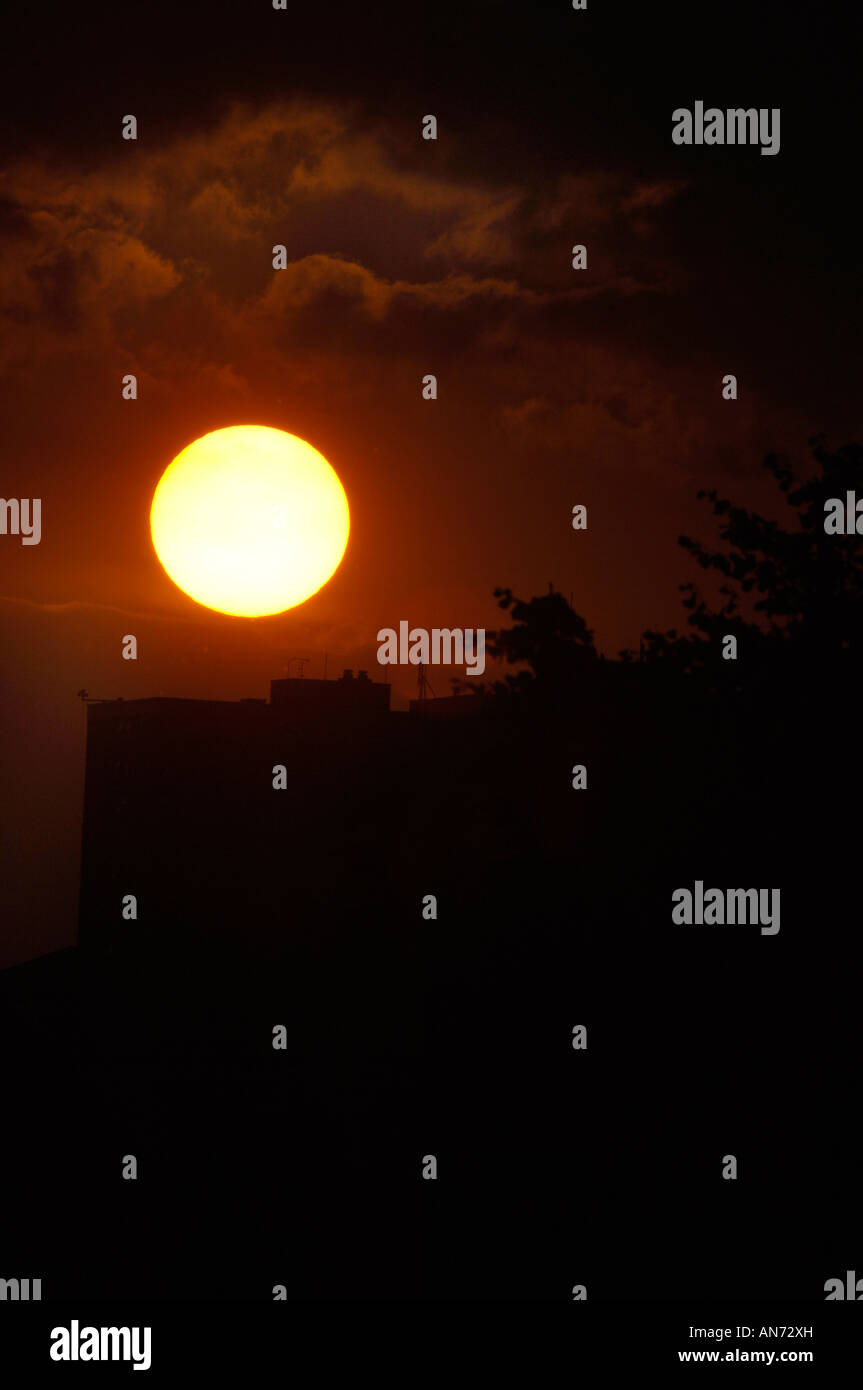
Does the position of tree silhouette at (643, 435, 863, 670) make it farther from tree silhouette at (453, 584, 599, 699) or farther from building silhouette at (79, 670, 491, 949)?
building silhouette at (79, 670, 491, 949)

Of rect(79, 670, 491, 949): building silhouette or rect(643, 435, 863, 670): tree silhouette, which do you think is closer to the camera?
rect(643, 435, 863, 670): tree silhouette

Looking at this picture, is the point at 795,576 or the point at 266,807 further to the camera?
the point at 266,807

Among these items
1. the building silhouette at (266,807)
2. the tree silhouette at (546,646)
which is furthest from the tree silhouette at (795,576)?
the building silhouette at (266,807)

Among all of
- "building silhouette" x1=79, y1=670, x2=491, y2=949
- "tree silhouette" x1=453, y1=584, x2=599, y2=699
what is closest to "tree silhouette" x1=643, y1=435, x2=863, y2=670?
"tree silhouette" x1=453, y1=584, x2=599, y2=699

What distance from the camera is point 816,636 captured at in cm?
1275

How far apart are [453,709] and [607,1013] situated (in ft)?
89.0

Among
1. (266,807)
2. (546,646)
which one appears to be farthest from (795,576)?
(266,807)

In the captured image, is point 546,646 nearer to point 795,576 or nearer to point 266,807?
point 795,576

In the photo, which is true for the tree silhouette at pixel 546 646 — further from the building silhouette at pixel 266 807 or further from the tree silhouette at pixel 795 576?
the building silhouette at pixel 266 807

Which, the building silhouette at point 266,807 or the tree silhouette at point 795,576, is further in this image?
the building silhouette at point 266,807

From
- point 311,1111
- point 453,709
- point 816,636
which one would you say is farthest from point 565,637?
point 453,709

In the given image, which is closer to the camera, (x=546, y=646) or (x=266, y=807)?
(x=546, y=646)
